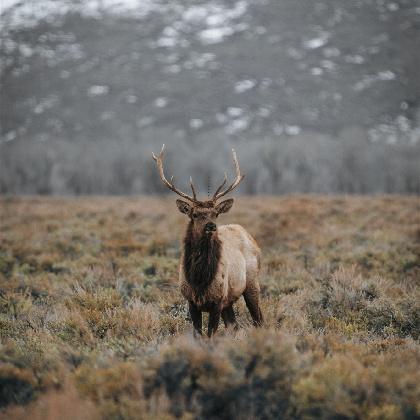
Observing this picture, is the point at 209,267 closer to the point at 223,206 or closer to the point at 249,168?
the point at 223,206

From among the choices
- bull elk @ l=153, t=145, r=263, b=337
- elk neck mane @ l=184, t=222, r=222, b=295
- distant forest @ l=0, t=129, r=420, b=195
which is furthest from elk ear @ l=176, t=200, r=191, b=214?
distant forest @ l=0, t=129, r=420, b=195

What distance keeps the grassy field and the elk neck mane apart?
57cm

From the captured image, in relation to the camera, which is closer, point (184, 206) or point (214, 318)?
point (214, 318)

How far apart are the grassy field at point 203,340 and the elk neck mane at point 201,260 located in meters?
0.57

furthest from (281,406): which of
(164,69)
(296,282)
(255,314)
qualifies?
(164,69)

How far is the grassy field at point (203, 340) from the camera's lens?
9.84 ft

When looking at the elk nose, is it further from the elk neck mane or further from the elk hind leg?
the elk hind leg

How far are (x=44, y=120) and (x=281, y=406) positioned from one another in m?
159

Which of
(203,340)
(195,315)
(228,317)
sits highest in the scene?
(203,340)

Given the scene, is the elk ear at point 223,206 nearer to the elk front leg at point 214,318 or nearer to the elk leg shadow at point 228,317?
the elk front leg at point 214,318

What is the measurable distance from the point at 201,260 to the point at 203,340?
0.97 m

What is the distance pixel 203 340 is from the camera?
12.8 feet

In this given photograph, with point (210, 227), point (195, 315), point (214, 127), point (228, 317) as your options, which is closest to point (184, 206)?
point (210, 227)

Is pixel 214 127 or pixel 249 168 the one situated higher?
pixel 249 168
